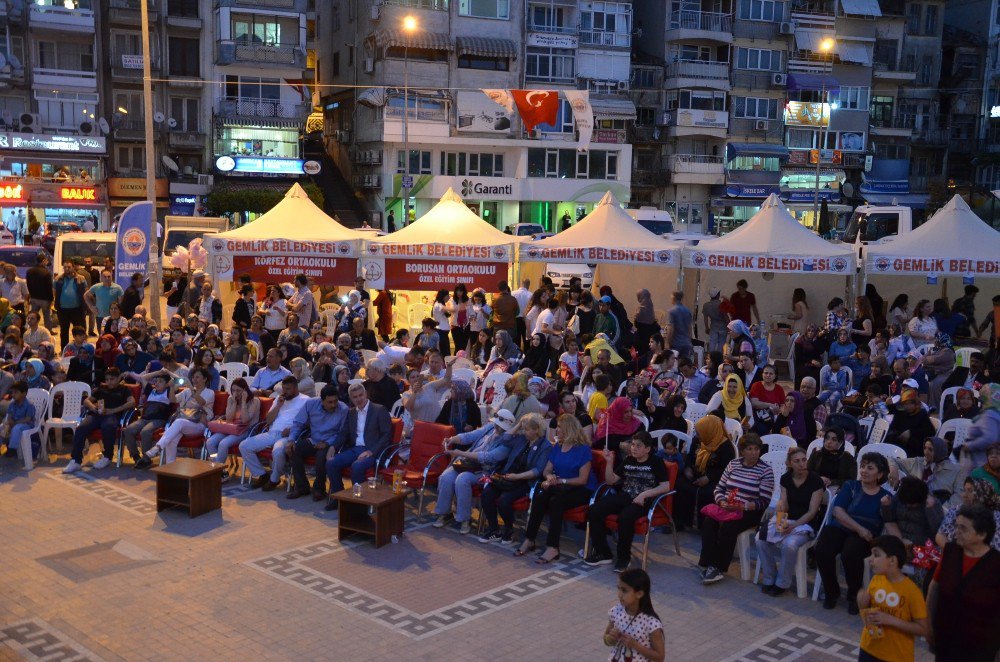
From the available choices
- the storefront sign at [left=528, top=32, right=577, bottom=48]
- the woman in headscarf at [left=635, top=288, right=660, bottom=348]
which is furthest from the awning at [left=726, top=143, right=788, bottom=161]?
the woman in headscarf at [left=635, top=288, right=660, bottom=348]

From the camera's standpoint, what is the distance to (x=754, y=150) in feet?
171

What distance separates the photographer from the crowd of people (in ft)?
27.9

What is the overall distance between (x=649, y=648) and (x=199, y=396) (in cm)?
808

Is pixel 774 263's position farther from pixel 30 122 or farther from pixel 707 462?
pixel 30 122

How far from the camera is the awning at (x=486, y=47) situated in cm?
4678

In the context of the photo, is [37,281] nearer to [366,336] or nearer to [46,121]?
[366,336]

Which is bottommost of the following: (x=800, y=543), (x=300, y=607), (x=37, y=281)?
(x=300, y=607)

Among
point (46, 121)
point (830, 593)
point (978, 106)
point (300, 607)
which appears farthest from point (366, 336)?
point (978, 106)

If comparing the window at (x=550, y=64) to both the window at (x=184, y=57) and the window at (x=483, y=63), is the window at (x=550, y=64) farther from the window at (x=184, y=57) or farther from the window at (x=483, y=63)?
the window at (x=184, y=57)

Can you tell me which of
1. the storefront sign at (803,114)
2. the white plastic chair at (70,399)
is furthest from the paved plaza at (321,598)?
the storefront sign at (803,114)

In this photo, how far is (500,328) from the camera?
17906 millimetres

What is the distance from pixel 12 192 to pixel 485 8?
2203cm

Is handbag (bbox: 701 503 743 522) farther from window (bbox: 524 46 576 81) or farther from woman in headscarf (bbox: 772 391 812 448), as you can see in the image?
window (bbox: 524 46 576 81)

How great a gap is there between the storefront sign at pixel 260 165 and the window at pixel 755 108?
22312 mm
